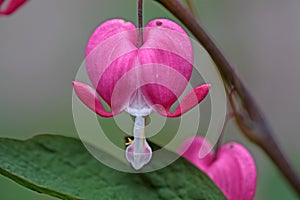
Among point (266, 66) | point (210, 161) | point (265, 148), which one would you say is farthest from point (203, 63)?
point (266, 66)

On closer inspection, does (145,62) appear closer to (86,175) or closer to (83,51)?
(86,175)

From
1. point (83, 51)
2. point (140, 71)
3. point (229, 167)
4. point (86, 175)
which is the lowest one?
point (83, 51)

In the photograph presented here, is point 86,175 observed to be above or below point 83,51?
above

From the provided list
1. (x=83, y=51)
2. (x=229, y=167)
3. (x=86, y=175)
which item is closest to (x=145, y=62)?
(x=86, y=175)

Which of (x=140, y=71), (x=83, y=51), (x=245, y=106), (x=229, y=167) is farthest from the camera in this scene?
(x=83, y=51)

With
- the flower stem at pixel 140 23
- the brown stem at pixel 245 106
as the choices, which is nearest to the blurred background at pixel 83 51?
the brown stem at pixel 245 106

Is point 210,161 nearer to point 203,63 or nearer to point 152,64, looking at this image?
point 203,63

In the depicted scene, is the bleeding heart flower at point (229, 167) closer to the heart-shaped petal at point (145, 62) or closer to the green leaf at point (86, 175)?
the green leaf at point (86, 175)
